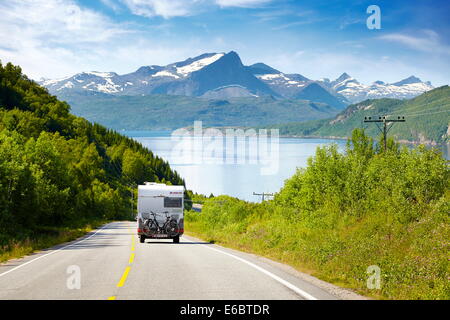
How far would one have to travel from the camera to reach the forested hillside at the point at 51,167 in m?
36.5

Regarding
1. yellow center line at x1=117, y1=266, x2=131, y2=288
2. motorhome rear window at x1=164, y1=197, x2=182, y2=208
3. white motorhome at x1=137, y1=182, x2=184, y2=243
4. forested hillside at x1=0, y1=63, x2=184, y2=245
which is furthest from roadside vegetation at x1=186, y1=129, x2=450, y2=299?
forested hillside at x1=0, y1=63, x2=184, y2=245

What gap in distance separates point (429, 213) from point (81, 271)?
13.0m

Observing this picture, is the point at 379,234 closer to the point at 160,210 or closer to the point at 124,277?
the point at 124,277

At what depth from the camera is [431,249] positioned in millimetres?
12922

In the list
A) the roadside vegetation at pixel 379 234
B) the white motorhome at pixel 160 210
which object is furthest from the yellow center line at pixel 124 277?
the white motorhome at pixel 160 210

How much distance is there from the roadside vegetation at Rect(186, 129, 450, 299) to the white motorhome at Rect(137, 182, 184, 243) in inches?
125

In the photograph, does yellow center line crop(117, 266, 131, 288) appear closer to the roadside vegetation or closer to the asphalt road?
the asphalt road

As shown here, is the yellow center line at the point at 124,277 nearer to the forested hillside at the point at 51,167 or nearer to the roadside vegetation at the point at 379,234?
the roadside vegetation at the point at 379,234

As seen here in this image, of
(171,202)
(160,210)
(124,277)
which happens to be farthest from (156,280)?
(160,210)

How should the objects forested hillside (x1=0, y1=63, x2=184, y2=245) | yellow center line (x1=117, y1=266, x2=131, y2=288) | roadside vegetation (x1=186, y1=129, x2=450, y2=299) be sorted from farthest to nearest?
forested hillside (x1=0, y1=63, x2=184, y2=245), yellow center line (x1=117, y1=266, x2=131, y2=288), roadside vegetation (x1=186, y1=129, x2=450, y2=299)

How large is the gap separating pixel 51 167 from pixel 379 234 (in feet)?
147

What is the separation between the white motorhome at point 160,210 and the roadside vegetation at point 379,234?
10.4 feet

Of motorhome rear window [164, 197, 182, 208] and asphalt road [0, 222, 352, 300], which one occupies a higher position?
motorhome rear window [164, 197, 182, 208]

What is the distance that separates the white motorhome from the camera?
27.3m
